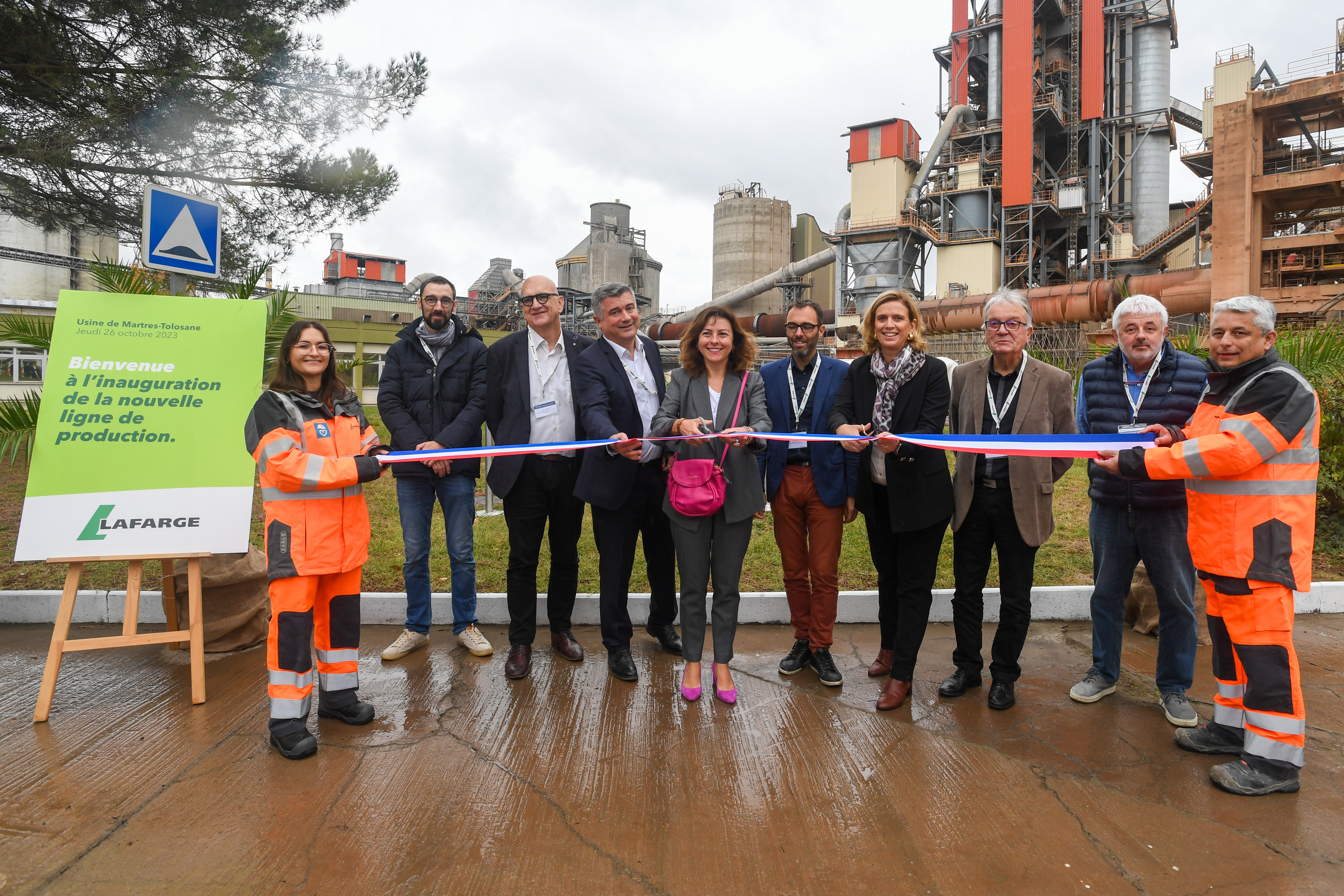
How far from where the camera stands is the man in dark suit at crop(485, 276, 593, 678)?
168 inches

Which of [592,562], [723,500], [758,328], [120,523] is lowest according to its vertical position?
[592,562]

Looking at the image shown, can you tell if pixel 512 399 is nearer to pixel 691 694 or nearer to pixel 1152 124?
pixel 691 694

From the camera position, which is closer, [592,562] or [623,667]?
[623,667]

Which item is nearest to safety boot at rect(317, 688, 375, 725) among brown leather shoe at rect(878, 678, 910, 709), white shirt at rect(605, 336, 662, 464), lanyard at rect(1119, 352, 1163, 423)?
white shirt at rect(605, 336, 662, 464)

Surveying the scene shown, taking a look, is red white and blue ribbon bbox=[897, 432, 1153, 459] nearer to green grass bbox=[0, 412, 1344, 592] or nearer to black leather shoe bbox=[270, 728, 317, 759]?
green grass bbox=[0, 412, 1344, 592]

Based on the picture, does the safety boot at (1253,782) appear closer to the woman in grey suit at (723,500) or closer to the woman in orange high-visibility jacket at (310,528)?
the woman in grey suit at (723,500)

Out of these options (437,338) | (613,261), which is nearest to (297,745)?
(437,338)

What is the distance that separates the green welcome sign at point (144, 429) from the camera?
3.81 meters

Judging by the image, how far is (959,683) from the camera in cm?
392

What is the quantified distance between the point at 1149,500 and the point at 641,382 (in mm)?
2714

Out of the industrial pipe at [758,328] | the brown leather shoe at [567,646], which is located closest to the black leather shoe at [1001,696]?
→ the brown leather shoe at [567,646]

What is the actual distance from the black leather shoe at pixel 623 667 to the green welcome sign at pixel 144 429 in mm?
2181

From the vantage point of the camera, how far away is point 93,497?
3.85 metres

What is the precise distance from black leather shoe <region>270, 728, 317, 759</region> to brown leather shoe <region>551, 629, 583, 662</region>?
1.55 meters
